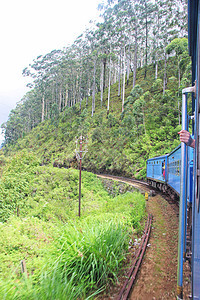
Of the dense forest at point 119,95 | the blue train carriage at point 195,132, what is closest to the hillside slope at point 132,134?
the dense forest at point 119,95

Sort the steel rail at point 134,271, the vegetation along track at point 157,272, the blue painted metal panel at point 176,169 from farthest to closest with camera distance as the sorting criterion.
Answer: the blue painted metal panel at point 176,169 → the vegetation along track at point 157,272 → the steel rail at point 134,271

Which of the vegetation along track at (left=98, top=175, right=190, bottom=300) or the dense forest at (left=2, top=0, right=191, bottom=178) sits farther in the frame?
the dense forest at (left=2, top=0, right=191, bottom=178)

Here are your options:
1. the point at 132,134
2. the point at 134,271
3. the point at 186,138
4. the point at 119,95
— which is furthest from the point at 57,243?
the point at 119,95

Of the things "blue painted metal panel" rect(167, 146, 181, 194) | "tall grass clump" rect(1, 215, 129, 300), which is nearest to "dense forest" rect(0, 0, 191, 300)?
"tall grass clump" rect(1, 215, 129, 300)

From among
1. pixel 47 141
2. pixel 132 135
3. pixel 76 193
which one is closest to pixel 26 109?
pixel 47 141

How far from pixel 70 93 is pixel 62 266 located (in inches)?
2178

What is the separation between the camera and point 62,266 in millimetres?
3389

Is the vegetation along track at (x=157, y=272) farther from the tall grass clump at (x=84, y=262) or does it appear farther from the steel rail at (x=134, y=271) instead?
the tall grass clump at (x=84, y=262)

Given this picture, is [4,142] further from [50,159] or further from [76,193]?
[76,193]

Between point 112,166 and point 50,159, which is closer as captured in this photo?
point 112,166

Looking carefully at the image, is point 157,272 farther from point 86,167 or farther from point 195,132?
point 86,167

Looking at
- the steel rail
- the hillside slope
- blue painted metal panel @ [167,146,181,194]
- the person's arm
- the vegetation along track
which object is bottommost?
the vegetation along track

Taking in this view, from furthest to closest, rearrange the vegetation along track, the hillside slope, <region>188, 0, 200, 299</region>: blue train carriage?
the hillside slope → the vegetation along track → <region>188, 0, 200, 299</region>: blue train carriage

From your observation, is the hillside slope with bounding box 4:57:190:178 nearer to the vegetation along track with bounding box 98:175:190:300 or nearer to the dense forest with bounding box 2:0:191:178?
the dense forest with bounding box 2:0:191:178
